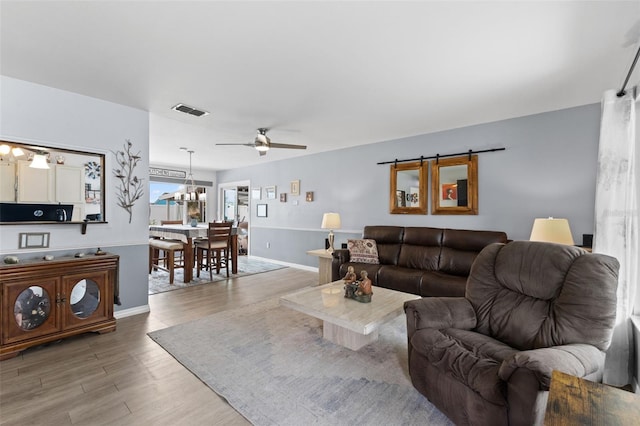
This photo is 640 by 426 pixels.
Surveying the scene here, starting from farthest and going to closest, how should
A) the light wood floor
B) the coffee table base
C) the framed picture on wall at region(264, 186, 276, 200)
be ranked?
1. the framed picture on wall at region(264, 186, 276, 200)
2. the coffee table base
3. the light wood floor

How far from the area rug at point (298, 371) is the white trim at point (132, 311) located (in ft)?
2.47

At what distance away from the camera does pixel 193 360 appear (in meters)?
2.39

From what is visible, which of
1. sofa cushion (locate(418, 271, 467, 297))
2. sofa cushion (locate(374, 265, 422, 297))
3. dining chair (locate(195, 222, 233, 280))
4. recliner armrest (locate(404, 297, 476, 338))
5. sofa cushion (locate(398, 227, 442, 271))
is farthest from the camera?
dining chair (locate(195, 222, 233, 280))

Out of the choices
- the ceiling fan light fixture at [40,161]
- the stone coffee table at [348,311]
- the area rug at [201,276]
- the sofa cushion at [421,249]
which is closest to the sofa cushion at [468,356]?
the stone coffee table at [348,311]

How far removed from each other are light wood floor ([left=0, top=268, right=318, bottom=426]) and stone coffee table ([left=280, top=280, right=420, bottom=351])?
88 centimetres

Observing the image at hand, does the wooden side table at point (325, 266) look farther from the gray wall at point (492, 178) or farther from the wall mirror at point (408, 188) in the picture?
the wall mirror at point (408, 188)

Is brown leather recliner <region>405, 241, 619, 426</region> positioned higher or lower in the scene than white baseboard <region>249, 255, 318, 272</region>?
higher

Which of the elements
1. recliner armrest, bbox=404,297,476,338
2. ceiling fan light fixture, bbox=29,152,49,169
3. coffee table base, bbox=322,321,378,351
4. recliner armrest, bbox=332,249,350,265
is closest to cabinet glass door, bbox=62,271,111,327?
ceiling fan light fixture, bbox=29,152,49,169

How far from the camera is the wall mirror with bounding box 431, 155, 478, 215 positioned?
12.9ft

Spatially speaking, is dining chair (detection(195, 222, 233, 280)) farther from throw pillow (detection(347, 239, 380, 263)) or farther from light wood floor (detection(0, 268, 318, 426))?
throw pillow (detection(347, 239, 380, 263))

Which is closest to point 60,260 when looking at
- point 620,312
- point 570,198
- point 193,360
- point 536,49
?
point 193,360

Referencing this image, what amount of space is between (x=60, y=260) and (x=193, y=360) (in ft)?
5.35

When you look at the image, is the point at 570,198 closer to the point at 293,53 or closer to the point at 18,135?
the point at 293,53

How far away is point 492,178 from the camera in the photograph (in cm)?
380
